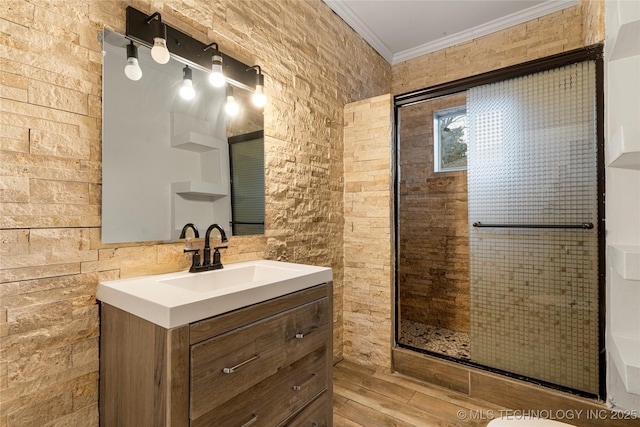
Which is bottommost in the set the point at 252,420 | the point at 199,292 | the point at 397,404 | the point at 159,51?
the point at 397,404

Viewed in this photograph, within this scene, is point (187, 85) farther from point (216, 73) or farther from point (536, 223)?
point (536, 223)

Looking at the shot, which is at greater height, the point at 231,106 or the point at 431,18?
the point at 431,18

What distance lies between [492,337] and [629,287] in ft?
3.51

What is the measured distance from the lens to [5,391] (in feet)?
3.18

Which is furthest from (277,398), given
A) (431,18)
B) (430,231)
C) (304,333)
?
(431,18)

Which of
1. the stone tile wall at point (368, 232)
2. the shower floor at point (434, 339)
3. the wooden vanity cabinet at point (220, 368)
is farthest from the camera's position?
the shower floor at point (434, 339)

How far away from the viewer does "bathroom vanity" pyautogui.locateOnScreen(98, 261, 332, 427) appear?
0.88m

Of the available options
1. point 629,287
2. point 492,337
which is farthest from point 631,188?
point 492,337

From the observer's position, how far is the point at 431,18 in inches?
106

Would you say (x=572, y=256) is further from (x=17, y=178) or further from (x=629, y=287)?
(x=17, y=178)

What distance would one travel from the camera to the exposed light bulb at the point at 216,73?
153 cm

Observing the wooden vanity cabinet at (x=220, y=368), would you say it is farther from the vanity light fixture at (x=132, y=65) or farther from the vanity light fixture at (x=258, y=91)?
the vanity light fixture at (x=258, y=91)

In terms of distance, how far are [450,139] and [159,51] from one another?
2.79 meters

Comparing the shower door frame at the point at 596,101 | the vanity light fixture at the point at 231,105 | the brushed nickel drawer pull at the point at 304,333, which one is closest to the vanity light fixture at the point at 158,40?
the vanity light fixture at the point at 231,105
